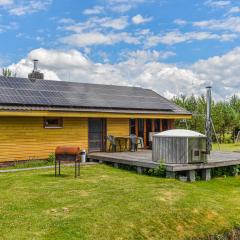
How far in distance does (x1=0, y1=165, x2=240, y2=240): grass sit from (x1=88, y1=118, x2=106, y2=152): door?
6.40m

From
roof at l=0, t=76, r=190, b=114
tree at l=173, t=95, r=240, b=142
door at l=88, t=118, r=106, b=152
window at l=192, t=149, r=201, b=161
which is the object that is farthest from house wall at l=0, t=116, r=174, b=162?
tree at l=173, t=95, r=240, b=142

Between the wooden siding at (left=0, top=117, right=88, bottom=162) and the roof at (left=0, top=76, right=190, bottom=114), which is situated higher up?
the roof at (left=0, top=76, right=190, bottom=114)

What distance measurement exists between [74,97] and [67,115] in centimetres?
269

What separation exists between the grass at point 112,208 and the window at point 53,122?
16.4ft

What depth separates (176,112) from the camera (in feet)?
75.0

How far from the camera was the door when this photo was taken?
19609 millimetres

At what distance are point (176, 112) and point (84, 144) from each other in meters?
6.63

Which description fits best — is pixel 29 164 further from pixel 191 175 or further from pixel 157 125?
pixel 157 125

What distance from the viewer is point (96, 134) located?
19828mm

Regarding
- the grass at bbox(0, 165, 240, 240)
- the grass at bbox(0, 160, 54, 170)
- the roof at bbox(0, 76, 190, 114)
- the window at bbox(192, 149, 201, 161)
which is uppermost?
the roof at bbox(0, 76, 190, 114)

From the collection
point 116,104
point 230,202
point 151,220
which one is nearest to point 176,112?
point 116,104

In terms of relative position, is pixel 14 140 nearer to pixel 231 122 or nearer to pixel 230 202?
pixel 230 202

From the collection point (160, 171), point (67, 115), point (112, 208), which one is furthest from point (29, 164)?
point (112, 208)

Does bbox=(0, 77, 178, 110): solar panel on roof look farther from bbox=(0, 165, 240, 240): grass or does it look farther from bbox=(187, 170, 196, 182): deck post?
bbox=(187, 170, 196, 182): deck post
